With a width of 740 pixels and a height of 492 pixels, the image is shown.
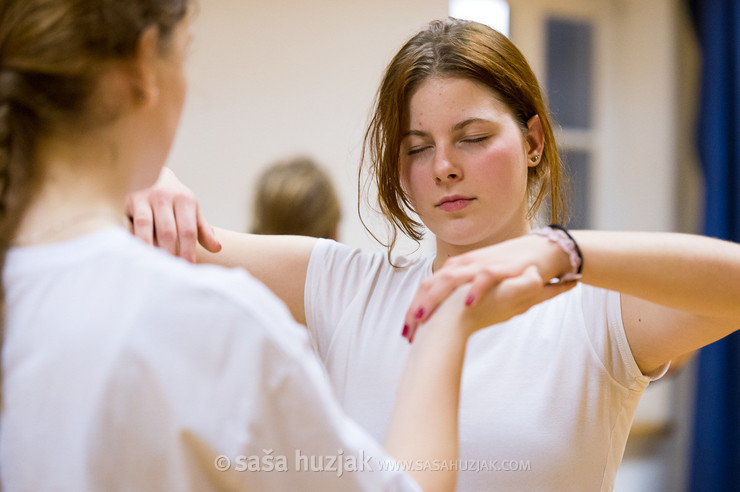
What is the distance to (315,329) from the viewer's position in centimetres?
135

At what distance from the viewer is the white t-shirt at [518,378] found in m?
1.16

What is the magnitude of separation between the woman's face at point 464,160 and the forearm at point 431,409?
422mm

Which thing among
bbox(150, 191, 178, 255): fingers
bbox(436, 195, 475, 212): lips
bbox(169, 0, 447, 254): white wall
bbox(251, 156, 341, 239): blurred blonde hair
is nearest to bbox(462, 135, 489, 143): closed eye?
bbox(436, 195, 475, 212): lips

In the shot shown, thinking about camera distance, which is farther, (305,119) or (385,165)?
(305,119)

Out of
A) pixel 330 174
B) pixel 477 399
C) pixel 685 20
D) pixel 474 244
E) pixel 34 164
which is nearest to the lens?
Result: pixel 34 164

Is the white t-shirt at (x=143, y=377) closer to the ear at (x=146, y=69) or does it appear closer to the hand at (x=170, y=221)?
the ear at (x=146, y=69)

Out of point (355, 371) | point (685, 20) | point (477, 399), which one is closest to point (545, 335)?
point (477, 399)

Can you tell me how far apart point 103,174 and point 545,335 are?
81 centimetres

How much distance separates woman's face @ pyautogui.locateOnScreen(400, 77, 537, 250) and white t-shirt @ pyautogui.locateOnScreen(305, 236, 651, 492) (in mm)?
152

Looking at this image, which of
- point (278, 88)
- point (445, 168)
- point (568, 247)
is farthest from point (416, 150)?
point (278, 88)

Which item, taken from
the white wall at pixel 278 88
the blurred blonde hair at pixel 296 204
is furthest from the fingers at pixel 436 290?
the white wall at pixel 278 88

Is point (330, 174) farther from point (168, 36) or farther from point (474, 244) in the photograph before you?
point (168, 36)

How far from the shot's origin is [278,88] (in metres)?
2.91

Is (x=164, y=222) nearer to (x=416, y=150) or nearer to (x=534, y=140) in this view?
(x=416, y=150)
